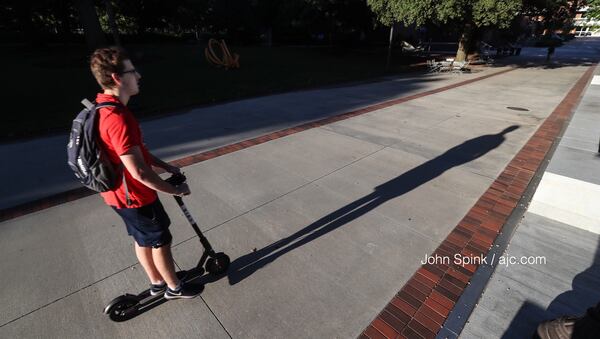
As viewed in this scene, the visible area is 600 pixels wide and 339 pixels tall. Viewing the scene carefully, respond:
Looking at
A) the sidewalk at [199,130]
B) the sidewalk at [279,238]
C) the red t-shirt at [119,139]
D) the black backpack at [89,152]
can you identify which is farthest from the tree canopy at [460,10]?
the black backpack at [89,152]

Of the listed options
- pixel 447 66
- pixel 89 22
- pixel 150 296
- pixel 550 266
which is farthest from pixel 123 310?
pixel 447 66

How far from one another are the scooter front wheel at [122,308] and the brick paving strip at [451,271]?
1.86 m

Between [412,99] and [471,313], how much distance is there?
8.98 m

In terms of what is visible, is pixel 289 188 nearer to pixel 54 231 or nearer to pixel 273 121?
pixel 54 231

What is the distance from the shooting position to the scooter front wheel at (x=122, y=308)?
2.44 metres

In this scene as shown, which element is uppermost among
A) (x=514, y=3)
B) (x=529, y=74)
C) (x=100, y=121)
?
(x=514, y=3)

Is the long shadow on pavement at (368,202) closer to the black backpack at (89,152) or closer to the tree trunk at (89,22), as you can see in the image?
the black backpack at (89,152)

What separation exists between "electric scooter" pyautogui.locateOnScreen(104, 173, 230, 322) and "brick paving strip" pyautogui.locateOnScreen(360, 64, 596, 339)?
1414 millimetres

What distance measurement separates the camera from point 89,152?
1883 mm

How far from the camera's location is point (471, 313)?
2.61 m

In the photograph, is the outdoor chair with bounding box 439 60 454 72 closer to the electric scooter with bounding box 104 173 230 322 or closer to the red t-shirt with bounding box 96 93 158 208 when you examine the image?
the electric scooter with bounding box 104 173 230 322

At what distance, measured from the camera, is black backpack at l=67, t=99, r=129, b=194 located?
1.86 m

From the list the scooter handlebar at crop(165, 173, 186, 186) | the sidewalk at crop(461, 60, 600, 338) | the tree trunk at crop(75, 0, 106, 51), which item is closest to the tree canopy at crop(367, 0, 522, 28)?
the sidewalk at crop(461, 60, 600, 338)

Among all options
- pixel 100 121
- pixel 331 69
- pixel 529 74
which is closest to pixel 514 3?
pixel 529 74
